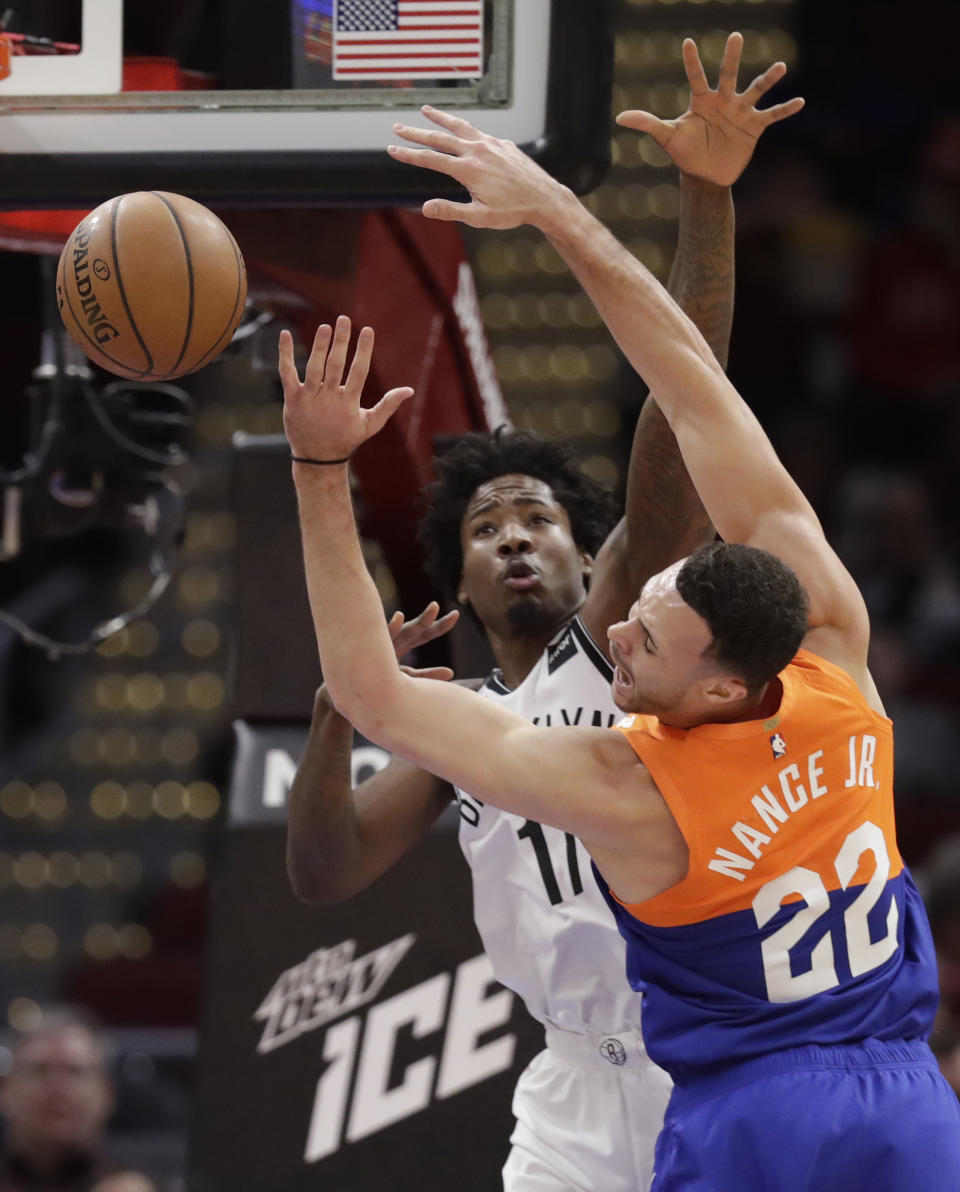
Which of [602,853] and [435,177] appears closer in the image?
[602,853]

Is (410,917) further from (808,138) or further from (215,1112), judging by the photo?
(808,138)

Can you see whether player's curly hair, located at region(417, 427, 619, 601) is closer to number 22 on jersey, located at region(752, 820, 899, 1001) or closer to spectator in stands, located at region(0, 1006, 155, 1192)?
number 22 on jersey, located at region(752, 820, 899, 1001)

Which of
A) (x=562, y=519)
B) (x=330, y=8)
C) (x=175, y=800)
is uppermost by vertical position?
(x=330, y=8)

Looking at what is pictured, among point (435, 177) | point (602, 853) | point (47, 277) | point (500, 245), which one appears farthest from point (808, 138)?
point (602, 853)

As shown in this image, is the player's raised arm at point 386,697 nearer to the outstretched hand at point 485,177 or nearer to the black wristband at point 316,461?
the black wristband at point 316,461

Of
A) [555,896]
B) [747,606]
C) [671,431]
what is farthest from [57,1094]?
[747,606]

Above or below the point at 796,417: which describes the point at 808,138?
above

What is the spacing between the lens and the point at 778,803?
97.3 inches

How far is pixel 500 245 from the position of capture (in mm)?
8344

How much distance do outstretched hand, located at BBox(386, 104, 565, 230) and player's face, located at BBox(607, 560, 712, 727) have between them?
0.60m

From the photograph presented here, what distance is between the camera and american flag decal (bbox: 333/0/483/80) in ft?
10.0

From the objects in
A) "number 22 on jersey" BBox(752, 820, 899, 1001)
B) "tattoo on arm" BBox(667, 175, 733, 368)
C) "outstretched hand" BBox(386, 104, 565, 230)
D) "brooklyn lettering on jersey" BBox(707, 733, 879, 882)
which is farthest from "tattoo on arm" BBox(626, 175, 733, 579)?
"number 22 on jersey" BBox(752, 820, 899, 1001)

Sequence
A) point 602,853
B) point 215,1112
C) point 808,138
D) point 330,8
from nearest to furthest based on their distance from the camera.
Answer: point 602,853, point 330,8, point 215,1112, point 808,138

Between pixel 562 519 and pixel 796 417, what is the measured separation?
539cm
